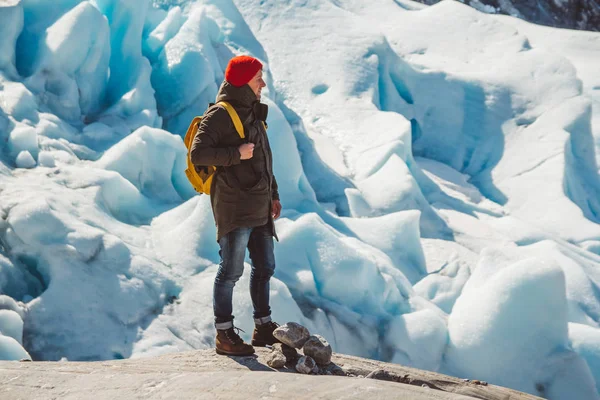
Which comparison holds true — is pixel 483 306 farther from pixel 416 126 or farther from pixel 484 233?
pixel 416 126

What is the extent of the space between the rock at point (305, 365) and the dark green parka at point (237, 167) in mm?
573

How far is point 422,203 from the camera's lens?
909 centimetres

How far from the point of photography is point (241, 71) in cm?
298

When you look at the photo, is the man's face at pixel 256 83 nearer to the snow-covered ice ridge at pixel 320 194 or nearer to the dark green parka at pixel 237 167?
the dark green parka at pixel 237 167

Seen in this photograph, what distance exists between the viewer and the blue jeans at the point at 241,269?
2998 mm

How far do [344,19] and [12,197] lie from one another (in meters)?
8.28

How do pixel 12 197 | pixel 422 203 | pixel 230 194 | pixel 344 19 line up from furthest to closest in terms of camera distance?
1. pixel 344 19
2. pixel 422 203
3. pixel 12 197
4. pixel 230 194

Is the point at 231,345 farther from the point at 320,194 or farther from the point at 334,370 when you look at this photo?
the point at 320,194

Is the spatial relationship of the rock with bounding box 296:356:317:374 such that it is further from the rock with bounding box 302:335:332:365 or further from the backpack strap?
the backpack strap

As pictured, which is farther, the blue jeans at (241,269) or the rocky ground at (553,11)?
the rocky ground at (553,11)

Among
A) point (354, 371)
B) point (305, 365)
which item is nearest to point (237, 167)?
point (305, 365)

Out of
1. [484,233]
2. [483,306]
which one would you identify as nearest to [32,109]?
A: [483,306]

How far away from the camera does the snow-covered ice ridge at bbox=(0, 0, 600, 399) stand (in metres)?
5.12

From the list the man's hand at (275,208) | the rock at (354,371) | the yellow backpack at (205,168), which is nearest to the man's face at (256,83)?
the yellow backpack at (205,168)
